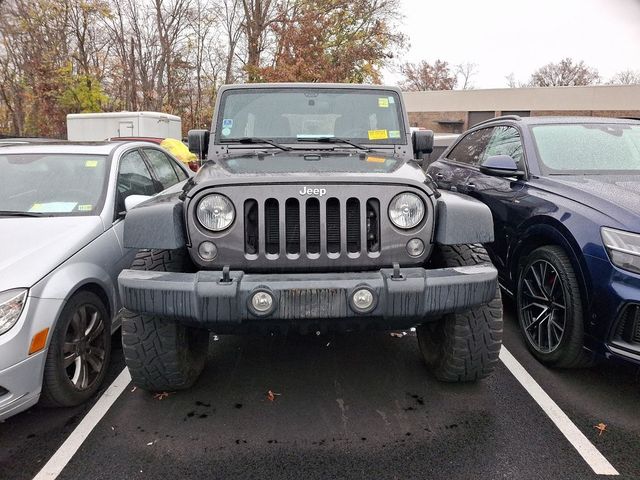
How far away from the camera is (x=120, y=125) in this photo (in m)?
14.7

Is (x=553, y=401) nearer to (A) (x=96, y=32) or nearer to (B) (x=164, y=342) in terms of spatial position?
(B) (x=164, y=342)

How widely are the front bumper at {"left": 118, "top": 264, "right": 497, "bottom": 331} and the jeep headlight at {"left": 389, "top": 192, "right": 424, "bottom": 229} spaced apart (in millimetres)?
286

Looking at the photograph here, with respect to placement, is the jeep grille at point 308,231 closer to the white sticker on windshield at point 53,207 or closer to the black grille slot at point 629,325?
the black grille slot at point 629,325

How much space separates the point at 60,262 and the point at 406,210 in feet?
6.83

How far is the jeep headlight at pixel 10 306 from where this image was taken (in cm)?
245

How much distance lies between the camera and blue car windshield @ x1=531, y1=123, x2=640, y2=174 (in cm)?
392

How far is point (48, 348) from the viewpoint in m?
2.66

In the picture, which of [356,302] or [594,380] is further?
[594,380]

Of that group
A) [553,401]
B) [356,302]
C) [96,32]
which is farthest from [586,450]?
[96,32]

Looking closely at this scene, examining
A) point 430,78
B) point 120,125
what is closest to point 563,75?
point 430,78

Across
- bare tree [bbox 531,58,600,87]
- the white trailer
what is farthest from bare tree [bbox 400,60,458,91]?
the white trailer

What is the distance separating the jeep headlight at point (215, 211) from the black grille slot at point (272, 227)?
7.8 inches

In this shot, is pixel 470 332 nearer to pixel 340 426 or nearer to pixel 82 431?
pixel 340 426

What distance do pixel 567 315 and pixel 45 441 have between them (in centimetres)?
329
